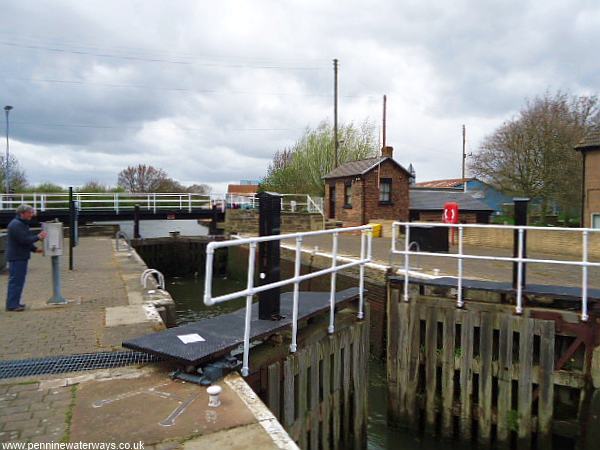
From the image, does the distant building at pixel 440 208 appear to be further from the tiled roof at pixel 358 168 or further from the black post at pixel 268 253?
the black post at pixel 268 253

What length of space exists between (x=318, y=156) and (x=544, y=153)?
1812cm

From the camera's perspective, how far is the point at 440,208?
1012 inches

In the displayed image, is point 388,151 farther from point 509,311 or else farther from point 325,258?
point 509,311

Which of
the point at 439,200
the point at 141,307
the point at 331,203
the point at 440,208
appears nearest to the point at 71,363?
the point at 141,307

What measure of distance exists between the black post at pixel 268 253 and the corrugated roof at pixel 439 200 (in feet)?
70.4

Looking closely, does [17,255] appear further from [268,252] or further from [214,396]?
[214,396]

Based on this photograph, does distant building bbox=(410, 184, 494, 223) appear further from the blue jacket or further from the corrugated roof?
the blue jacket

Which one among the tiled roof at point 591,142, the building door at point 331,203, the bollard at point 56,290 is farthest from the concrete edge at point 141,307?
the tiled roof at point 591,142

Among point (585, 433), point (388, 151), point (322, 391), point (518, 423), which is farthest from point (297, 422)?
point (388, 151)

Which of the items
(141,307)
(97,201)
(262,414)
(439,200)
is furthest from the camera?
(439,200)

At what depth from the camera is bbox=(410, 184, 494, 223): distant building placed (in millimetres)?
25375

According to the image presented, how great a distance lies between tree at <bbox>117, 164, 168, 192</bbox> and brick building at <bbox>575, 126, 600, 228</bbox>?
210 feet

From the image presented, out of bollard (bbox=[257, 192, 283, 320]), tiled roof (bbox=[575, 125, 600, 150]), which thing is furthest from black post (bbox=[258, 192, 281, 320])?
tiled roof (bbox=[575, 125, 600, 150])

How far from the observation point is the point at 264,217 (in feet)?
15.8
